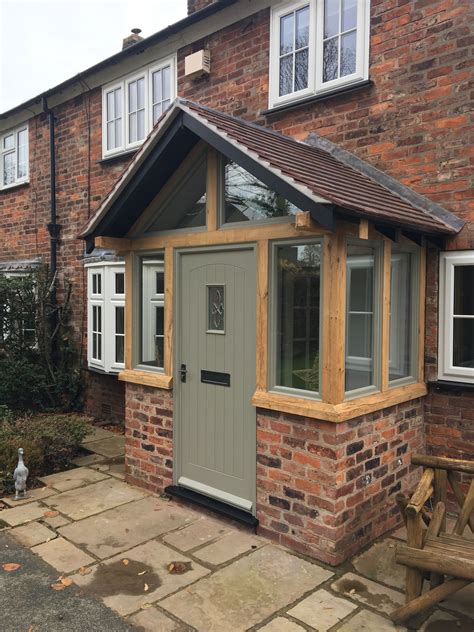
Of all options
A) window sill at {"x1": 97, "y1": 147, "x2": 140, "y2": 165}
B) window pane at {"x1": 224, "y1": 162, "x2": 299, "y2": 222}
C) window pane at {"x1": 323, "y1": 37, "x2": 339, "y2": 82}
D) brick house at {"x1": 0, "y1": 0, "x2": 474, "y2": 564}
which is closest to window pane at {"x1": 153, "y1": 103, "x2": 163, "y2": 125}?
window sill at {"x1": 97, "y1": 147, "x2": 140, "y2": 165}

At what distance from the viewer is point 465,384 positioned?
4.63 m

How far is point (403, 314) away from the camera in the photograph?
4.69 m

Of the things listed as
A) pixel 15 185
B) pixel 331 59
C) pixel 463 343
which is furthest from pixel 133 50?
pixel 463 343

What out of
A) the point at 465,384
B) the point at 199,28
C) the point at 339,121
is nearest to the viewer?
the point at 465,384

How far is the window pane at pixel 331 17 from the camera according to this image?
17.9 ft

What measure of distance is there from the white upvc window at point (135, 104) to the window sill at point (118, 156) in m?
0.07

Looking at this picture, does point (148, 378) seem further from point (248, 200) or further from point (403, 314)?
point (403, 314)

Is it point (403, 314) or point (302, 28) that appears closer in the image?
point (403, 314)

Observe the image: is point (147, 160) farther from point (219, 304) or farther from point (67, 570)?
point (67, 570)

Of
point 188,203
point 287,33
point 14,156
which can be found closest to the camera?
point 188,203

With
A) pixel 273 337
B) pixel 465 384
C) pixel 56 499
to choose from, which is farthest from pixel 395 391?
pixel 56 499

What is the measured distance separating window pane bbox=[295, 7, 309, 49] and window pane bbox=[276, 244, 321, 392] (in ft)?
9.54

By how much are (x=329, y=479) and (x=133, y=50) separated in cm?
677

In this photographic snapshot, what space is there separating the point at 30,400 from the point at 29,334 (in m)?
1.17
